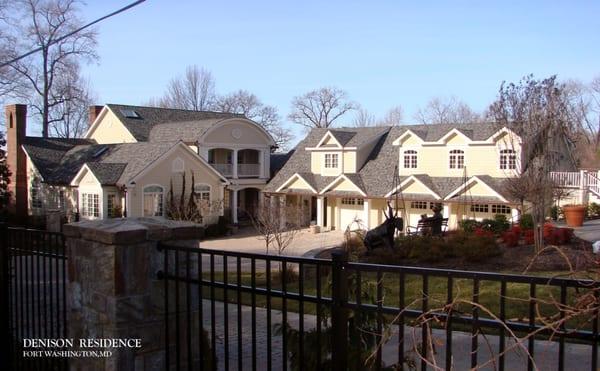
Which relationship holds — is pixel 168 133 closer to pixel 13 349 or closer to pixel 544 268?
pixel 544 268

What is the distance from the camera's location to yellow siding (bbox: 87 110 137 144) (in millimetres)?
35312

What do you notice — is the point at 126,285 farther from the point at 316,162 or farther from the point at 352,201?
the point at 316,162

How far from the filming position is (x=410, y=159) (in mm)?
31188

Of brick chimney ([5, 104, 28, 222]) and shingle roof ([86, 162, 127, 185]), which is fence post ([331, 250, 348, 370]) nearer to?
shingle roof ([86, 162, 127, 185])

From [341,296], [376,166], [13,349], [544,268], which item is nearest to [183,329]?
[341,296]

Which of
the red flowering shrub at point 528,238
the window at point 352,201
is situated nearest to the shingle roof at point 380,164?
the window at point 352,201

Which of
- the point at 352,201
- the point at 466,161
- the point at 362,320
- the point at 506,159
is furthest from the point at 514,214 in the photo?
the point at 362,320

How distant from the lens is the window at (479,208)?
2734cm

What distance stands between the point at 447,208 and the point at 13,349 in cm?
2439

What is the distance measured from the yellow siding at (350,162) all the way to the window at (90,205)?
1422 centimetres

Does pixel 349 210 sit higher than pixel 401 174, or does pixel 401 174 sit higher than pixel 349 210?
pixel 401 174

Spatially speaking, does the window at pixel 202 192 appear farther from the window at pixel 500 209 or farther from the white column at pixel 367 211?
the window at pixel 500 209

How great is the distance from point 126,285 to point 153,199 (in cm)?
2637

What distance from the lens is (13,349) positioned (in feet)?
18.5
